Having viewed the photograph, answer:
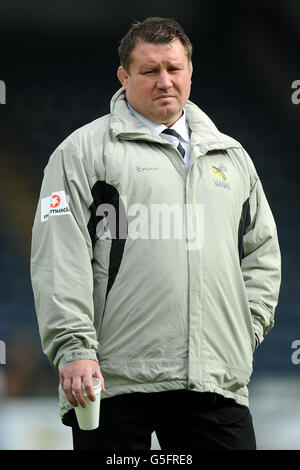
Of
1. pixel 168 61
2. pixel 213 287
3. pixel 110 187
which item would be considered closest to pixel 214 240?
pixel 213 287

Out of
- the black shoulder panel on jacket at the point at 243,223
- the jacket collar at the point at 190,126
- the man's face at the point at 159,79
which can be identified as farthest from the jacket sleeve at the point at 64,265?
the black shoulder panel on jacket at the point at 243,223

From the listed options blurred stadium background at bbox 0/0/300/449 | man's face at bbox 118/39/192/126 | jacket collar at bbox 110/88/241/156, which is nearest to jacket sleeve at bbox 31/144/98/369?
jacket collar at bbox 110/88/241/156

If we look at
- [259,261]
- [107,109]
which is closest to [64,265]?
[259,261]

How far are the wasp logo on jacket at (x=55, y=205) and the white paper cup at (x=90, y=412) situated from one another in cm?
44

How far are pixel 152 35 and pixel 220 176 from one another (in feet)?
1.39

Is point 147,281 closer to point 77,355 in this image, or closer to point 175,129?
point 77,355

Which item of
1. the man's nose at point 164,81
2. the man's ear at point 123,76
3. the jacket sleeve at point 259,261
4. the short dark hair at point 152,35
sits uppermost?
the short dark hair at point 152,35

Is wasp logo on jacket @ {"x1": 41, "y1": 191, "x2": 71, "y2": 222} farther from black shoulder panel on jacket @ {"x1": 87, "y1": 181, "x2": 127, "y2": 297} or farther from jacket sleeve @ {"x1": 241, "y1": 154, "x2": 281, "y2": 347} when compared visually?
jacket sleeve @ {"x1": 241, "y1": 154, "x2": 281, "y2": 347}

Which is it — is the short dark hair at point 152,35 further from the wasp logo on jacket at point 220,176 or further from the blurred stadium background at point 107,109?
the blurred stadium background at point 107,109

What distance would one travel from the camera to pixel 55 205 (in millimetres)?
2369

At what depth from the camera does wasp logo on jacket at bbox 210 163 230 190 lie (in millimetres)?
2486

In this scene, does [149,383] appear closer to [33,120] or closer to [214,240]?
[214,240]

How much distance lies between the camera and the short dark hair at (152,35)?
8.23ft

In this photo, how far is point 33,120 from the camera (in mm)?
4379
